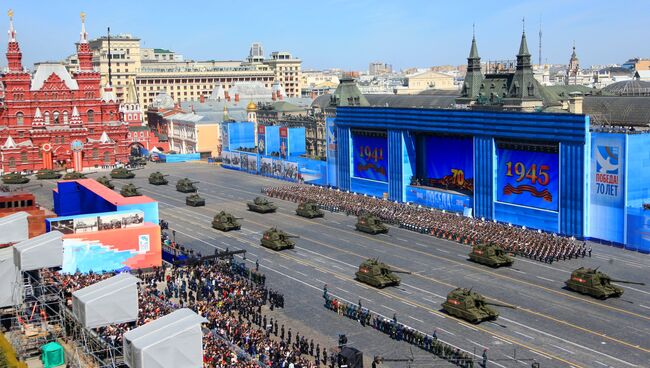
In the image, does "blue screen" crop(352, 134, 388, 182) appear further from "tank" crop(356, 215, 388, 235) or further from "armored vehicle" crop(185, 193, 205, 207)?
"armored vehicle" crop(185, 193, 205, 207)

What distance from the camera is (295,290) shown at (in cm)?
5203

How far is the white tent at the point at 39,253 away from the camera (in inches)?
1875

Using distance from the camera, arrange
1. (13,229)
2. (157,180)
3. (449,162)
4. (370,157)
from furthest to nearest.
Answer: (157,180) < (370,157) < (449,162) < (13,229)

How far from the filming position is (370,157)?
90.6 meters

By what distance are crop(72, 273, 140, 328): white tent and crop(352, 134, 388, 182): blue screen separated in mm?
51946

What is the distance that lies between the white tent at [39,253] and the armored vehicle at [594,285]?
34292 millimetres

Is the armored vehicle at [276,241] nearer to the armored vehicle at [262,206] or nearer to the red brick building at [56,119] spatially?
the armored vehicle at [262,206]

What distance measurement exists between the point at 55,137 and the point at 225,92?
71.3m

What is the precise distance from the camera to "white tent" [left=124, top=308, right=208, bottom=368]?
1281 inches

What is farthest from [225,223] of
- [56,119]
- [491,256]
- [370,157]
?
[56,119]

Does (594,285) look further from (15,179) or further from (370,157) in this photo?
(15,179)

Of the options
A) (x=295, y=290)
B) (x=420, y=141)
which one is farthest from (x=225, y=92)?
(x=295, y=290)

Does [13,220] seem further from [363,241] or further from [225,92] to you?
[225,92]

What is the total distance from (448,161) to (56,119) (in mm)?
71665
